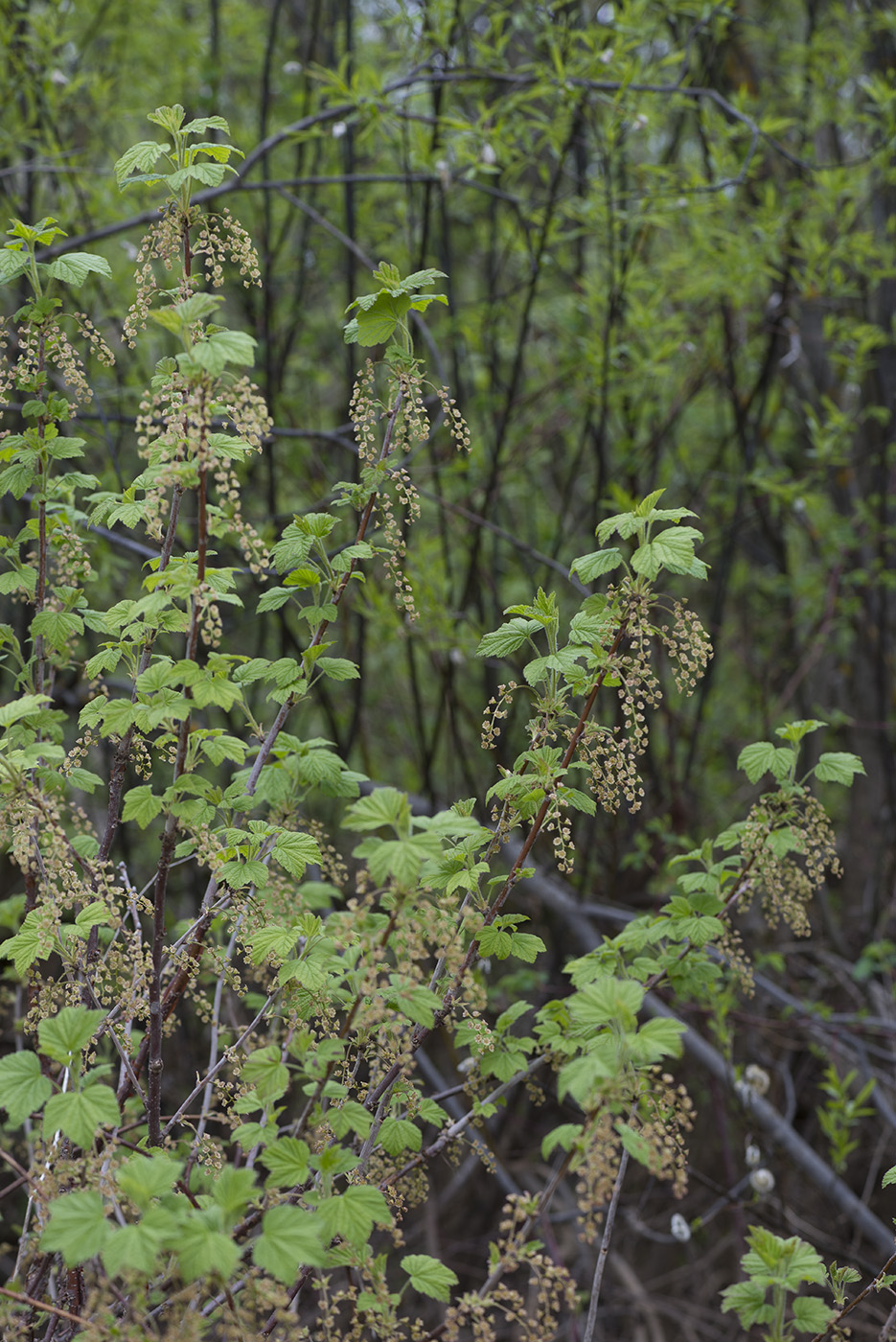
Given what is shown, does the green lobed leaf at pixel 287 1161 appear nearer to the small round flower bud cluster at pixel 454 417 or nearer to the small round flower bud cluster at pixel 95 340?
the small round flower bud cluster at pixel 454 417

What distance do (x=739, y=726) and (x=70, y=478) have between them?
510cm

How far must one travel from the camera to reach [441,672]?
12.9ft

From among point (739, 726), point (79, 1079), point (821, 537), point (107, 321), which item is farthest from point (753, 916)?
point (79, 1079)

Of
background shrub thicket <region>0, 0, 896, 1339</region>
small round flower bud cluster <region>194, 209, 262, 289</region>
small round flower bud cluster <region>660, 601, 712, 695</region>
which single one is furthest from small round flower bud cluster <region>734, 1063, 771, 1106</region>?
small round flower bud cluster <region>194, 209, 262, 289</region>

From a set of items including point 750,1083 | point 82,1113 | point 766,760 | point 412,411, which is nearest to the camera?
point 82,1113

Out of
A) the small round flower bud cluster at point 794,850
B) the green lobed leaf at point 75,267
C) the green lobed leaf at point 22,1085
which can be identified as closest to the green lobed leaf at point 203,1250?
the green lobed leaf at point 22,1085

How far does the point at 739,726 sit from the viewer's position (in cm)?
630

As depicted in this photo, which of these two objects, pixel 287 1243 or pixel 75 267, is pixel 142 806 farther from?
pixel 75 267

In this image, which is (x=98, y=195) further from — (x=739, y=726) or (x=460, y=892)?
(x=739, y=726)

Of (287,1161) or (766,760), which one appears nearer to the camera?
(287,1161)

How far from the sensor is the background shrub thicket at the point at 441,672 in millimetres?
1456

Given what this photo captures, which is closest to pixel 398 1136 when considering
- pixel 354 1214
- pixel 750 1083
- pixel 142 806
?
pixel 354 1214

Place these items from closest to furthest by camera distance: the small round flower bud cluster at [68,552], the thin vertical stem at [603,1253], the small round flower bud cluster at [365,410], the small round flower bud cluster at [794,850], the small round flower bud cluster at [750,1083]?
the thin vertical stem at [603,1253]
the small round flower bud cluster at [365,410]
the small round flower bud cluster at [794,850]
the small round flower bud cluster at [68,552]
the small round flower bud cluster at [750,1083]

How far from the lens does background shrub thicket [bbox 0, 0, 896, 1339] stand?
57.3 inches
